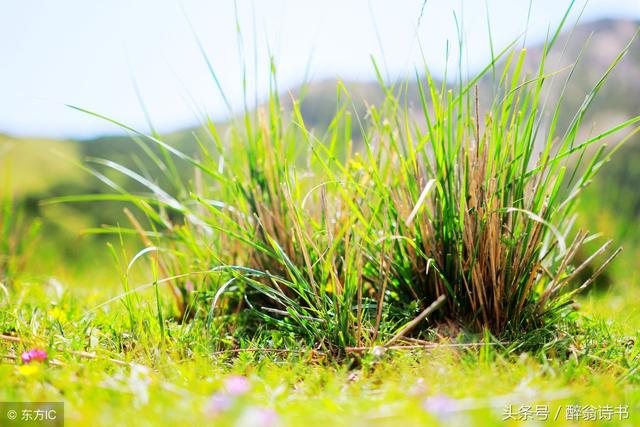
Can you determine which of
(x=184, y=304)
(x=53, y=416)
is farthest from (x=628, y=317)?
(x=53, y=416)

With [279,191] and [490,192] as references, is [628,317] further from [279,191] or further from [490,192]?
[279,191]

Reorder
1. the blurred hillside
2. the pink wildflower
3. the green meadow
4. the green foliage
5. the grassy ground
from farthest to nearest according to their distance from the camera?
the blurred hillside
the green foliage
the pink wildflower
the green meadow
the grassy ground

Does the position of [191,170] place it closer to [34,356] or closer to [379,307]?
[34,356]

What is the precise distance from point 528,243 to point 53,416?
1366mm

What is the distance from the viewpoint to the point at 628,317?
197 cm

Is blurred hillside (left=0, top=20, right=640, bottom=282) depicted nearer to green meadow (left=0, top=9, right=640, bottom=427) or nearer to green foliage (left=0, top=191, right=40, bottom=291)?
green foliage (left=0, top=191, right=40, bottom=291)

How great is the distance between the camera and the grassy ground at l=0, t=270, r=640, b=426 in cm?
105

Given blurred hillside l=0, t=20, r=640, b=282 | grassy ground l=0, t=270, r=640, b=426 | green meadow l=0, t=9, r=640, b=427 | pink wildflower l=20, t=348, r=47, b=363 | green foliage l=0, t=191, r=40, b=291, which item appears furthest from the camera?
blurred hillside l=0, t=20, r=640, b=282

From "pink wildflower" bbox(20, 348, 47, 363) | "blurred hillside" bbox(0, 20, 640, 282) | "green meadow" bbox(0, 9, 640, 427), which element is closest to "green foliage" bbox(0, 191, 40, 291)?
"blurred hillside" bbox(0, 20, 640, 282)

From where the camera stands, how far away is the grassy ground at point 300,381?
3.43 feet

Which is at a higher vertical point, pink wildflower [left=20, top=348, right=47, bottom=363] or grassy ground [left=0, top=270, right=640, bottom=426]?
pink wildflower [left=20, top=348, right=47, bottom=363]

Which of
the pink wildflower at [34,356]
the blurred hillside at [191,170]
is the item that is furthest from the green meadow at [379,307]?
the blurred hillside at [191,170]

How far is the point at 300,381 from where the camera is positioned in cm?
150

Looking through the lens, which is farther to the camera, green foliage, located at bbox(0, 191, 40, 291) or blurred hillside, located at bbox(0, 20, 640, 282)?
blurred hillside, located at bbox(0, 20, 640, 282)
